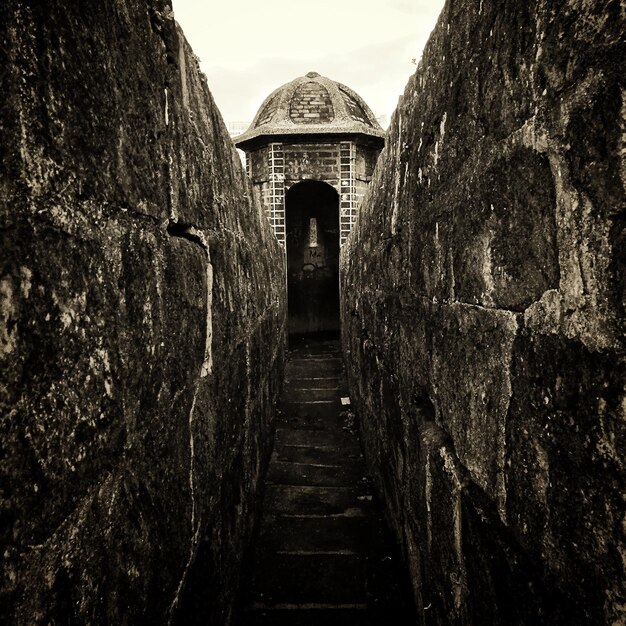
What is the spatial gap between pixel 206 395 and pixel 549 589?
1062 millimetres

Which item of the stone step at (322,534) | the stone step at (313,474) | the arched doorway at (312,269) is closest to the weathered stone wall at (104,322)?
the stone step at (322,534)

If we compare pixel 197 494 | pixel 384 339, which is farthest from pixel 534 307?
pixel 384 339

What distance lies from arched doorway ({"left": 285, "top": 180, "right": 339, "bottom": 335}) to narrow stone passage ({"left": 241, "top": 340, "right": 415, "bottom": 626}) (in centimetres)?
741

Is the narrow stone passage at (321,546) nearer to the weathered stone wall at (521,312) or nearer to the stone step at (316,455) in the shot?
the stone step at (316,455)

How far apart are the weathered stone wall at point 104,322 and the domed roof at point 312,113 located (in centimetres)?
892

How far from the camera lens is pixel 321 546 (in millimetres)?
2637

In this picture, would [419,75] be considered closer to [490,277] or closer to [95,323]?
[490,277]

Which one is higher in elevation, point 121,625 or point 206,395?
point 206,395

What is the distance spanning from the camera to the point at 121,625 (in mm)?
790

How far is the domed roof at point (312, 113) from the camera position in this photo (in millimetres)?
9727

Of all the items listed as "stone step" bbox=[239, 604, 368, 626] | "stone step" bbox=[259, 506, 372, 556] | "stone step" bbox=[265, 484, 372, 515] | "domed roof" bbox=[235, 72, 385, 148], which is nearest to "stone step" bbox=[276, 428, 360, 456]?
"stone step" bbox=[265, 484, 372, 515]

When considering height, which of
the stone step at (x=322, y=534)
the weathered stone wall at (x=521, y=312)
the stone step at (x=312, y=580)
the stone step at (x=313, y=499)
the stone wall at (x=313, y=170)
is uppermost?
the stone wall at (x=313, y=170)

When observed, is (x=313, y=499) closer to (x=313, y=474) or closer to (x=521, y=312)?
(x=313, y=474)

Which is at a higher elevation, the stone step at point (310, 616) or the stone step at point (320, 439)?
the stone step at point (320, 439)
